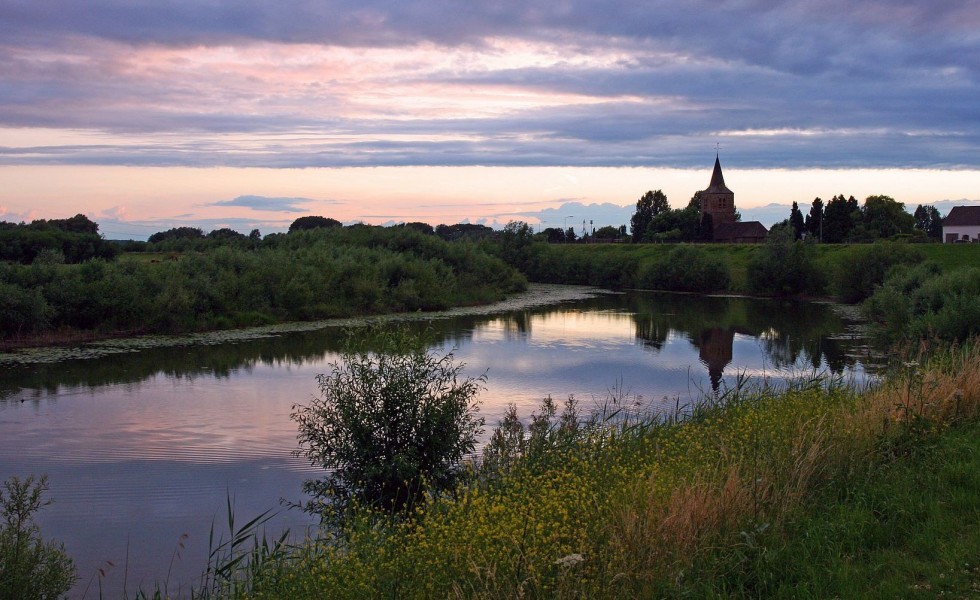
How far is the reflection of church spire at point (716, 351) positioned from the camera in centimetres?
1835

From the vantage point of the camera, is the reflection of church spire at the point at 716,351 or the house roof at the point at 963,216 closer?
the reflection of church spire at the point at 716,351

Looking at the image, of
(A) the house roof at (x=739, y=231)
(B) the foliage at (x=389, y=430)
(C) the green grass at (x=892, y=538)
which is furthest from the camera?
(A) the house roof at (x=739, y=231)

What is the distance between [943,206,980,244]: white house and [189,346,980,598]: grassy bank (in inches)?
2561

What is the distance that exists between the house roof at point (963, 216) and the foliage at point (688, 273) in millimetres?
27101

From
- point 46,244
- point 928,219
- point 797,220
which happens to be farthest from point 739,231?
point 46,244

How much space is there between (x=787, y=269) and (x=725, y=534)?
4136 cm

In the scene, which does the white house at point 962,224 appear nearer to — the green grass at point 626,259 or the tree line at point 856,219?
the tree line at point 856,219

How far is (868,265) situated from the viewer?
38.0 m

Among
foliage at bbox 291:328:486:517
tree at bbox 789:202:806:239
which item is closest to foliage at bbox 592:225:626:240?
tree at bbox 789:202:806:239

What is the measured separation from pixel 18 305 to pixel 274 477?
15075 mm

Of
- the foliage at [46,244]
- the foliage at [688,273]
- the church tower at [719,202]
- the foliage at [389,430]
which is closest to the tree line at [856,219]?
the church tower at [719,202]

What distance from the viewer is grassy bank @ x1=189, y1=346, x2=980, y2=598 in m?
4.21

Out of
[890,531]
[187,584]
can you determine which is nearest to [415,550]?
[890,531]

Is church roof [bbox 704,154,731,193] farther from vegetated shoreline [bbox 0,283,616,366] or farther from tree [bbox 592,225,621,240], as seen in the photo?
vegetated shoreline [bbox 0,283,616,366]
